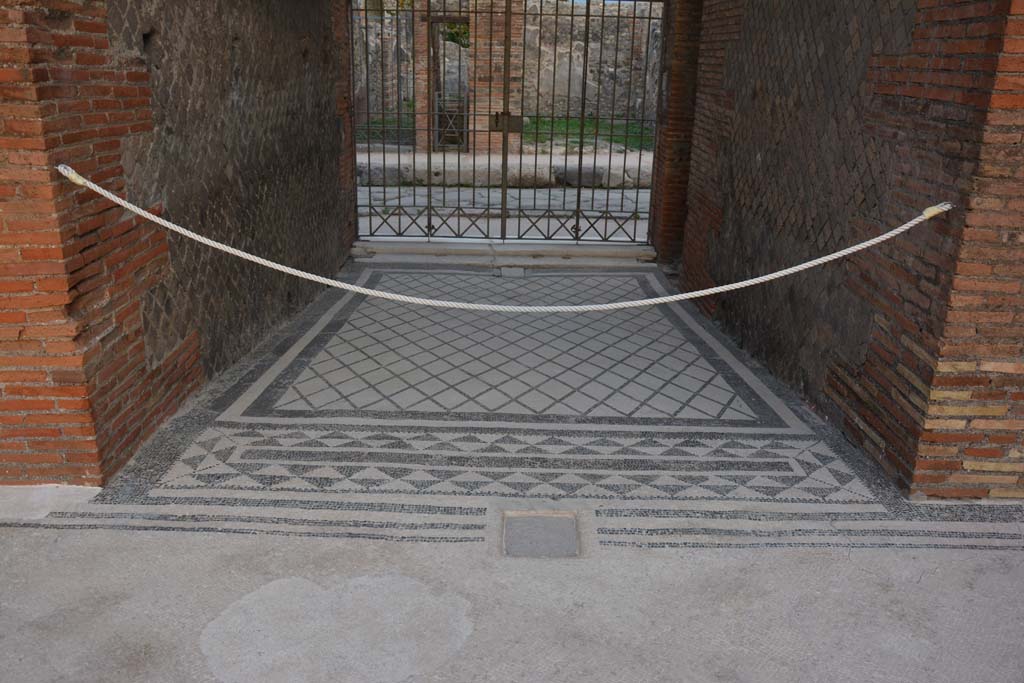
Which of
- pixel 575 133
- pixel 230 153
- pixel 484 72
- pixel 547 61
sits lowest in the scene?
pixel 575 133

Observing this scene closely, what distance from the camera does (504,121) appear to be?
306 inches

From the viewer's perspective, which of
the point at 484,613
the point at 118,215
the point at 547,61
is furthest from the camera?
the point at 547,61

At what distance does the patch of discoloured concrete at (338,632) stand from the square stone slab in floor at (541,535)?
389 mm

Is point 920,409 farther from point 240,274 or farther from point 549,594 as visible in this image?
point 240,274

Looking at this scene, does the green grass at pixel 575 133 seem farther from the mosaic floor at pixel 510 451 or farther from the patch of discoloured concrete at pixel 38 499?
the patch of discoloured concrete at pixel 38 499

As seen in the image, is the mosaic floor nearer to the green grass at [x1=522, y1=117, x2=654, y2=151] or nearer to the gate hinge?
the gate hinge

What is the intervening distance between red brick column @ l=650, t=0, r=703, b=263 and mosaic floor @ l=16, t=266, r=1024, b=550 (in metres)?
2.31

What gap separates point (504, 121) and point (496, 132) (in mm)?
2704

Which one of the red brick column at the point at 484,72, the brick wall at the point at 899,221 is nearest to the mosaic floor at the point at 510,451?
the brick wall at the point at 899,221

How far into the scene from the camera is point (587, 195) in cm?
1203

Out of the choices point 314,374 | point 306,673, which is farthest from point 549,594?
point 314,374

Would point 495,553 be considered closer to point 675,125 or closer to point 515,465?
point 515,465

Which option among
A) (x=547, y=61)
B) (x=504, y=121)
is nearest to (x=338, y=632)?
(x=504, y=121)

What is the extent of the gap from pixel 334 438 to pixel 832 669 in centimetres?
242
